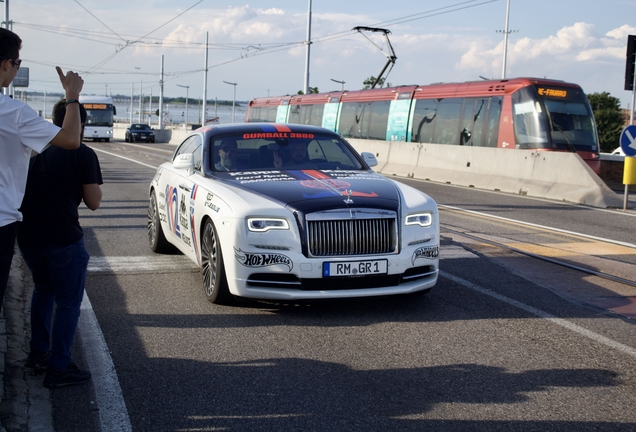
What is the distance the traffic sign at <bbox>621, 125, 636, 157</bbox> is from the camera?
51.4 ft

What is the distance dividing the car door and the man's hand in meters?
3.08

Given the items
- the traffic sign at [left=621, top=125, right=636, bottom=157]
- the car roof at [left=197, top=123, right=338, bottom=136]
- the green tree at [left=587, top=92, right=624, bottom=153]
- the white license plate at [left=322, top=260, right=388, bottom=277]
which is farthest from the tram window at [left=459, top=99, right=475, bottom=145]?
the green tree at [left=587, top=92, right=624, bottom=153]

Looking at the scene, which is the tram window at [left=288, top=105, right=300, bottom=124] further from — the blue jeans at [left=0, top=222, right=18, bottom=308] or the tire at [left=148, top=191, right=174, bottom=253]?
the blue jeans at [left=0, top=222, right=18, bottom=308]

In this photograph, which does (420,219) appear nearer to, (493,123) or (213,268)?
(213,268)

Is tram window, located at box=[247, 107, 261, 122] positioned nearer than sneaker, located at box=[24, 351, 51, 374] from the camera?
No

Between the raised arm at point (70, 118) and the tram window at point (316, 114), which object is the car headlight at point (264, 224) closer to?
the raised arm at point (70, 118)

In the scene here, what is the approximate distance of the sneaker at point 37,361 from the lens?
14.9ft

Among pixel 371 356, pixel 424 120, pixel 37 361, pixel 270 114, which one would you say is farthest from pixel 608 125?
pixel 37 361

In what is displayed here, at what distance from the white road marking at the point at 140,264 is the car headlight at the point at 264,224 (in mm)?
2205

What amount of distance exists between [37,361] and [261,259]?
6.31ft

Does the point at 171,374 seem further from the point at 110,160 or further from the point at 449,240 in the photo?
the point at 110,160

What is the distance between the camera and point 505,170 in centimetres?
1989

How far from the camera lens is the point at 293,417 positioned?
Result: 13.1 feet

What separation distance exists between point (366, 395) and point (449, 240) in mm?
6102
